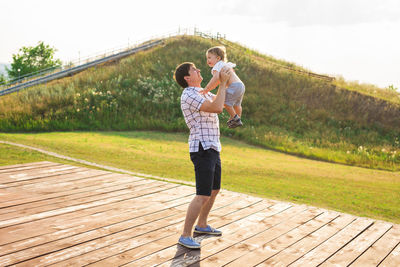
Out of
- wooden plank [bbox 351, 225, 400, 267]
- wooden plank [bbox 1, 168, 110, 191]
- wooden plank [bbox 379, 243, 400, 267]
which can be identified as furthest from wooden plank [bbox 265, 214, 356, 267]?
wooden plank [bbox 1, 168, 110, 191]

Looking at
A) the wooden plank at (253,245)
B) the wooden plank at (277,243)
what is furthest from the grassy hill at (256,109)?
the wooden plank at (253,245)

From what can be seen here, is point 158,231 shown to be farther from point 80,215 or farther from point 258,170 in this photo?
point 258,170

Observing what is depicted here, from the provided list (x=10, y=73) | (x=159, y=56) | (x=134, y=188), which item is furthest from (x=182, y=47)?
(x=10, y=73)

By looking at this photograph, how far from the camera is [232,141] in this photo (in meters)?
20.3

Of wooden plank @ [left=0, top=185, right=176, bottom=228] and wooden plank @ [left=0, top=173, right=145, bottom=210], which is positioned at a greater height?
wooden plank @ [left=0, top=173, right=145, bottom=210]

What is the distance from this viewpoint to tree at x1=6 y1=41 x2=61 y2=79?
59312mm

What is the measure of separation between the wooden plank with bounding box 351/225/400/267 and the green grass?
3344 mm

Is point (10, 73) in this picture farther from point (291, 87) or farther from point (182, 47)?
point (291, 87)

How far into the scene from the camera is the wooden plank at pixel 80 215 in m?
4.67

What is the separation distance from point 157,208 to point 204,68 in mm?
25507

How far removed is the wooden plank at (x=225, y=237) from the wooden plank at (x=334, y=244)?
80cm

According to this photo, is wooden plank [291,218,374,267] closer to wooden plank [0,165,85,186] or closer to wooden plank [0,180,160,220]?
wooden plank [0,180,160,220]

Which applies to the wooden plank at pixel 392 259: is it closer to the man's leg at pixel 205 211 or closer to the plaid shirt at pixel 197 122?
the man's leg at pixel 205 211

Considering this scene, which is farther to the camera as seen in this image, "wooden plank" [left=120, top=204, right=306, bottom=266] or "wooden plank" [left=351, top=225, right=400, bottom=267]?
"wooden plank" [left=351, top=225, right=400, bottom=267]
